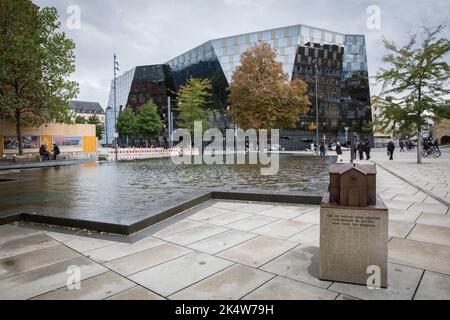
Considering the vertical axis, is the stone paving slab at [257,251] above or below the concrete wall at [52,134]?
below

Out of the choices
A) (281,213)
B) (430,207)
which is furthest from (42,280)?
(430,207)

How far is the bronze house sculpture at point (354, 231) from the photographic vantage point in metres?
3.66

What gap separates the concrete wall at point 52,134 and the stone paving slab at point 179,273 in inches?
1178

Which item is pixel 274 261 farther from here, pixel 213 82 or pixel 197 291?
pixel 213 82

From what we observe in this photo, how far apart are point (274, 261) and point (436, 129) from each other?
8973 centimetres

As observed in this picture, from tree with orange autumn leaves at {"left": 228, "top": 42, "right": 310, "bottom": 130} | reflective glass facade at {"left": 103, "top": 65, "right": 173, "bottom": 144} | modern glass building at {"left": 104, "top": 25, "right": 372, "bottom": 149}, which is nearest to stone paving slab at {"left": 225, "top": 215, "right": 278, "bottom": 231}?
tree with orange autumn leaves at {"left": 228, "top": 42, "right": 310, "bottom": 130}

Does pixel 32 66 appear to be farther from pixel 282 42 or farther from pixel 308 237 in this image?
pixel 282 42

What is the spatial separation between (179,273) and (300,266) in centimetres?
165

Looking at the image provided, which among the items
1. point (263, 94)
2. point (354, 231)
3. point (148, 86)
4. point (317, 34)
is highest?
point (317, 34)

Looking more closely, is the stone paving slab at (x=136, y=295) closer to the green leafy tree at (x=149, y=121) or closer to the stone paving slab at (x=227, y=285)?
the stone paving slab at (x=227, y=285)

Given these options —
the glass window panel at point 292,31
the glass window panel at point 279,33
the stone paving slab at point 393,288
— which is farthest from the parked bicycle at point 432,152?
Answer: the glass window panel at point 279,33

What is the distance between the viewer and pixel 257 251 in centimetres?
493
